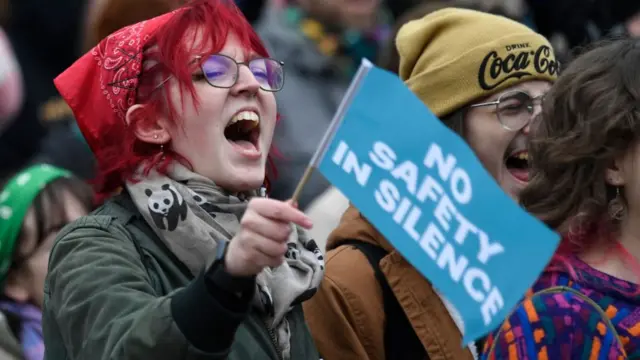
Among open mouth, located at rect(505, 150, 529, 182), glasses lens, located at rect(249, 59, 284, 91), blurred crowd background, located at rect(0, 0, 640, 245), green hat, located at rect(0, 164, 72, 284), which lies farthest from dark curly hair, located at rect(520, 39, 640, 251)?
green hat, located at rect(0, 164, 72, 284)

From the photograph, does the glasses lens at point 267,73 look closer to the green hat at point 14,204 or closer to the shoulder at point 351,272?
the shoulder at point 351,272

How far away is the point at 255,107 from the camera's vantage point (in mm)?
2875

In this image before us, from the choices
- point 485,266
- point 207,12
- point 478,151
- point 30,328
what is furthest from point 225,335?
point 30,328

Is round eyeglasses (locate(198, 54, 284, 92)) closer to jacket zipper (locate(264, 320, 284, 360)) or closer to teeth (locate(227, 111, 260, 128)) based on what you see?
teeth (locate(227, 111, 260, 128))

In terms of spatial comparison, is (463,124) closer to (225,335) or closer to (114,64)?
(114,64)

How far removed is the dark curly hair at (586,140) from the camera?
115 inches

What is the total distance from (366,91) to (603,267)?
2.62 ft

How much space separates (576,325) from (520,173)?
3.84ft

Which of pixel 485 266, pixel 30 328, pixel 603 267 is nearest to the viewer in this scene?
pixel 485 266

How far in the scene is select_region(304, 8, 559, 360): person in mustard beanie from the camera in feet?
11.0

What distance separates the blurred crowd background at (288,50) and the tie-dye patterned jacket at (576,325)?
2042mm

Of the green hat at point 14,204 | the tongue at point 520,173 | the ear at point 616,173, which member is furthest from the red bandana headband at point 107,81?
the green hat at point 14,204

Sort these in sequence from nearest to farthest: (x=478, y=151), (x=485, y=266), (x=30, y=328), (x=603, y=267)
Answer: (x=485, y=266), (x=603, y=267), (x=478, y=151), (x=30, y=328)

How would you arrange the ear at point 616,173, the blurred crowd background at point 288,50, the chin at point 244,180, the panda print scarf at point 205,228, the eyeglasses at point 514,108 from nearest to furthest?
the panda print scarf at point 205,228 → the chin at point 244,180 → the ear at point 616,173 → the eyeglasses at point 514,108 → the blurred crowd background at point 288,50
